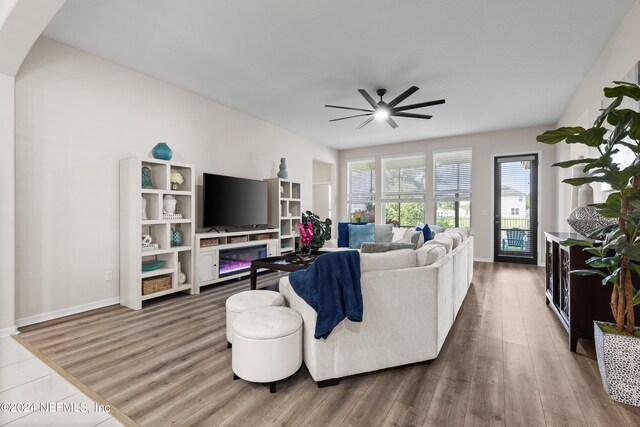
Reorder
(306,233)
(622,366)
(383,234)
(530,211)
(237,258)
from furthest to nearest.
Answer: (530,211) → (383,234) → (237,258) → (306,233) → (622,366)

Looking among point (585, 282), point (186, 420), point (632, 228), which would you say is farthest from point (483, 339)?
point (186, 420)

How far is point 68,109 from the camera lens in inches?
126

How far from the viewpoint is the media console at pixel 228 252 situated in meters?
4.16

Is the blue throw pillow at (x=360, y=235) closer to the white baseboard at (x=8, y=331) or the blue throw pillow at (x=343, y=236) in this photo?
the blue throw pillow at (x=343, y=236)

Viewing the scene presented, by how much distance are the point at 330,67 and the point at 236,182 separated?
2268 millimetres

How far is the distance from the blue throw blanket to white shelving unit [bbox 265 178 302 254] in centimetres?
339

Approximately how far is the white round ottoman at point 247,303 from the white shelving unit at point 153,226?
5.43ft

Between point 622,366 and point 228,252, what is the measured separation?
423 centimetres

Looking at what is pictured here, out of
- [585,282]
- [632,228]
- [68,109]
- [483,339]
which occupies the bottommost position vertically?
[483,339]

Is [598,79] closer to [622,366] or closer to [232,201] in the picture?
Result: [622,366]

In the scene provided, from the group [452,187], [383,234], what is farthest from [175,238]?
[452,187]

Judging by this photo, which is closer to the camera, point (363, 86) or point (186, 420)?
point (186, 420)

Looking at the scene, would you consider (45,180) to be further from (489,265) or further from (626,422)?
(489,265)

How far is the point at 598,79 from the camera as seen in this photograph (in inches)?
132
